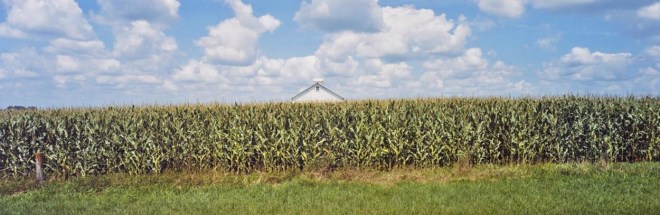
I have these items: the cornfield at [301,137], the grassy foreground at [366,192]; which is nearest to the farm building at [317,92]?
the cornfield at [301,137]

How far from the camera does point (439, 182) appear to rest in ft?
44.2

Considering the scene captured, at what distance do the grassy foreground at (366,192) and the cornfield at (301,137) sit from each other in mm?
1125

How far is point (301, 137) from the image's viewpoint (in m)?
16.8

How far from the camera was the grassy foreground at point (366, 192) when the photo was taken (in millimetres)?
10211

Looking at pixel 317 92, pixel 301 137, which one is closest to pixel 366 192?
pixel 301 137

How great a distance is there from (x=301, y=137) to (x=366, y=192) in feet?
17.3

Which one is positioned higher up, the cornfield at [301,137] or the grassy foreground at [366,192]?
the cornfield at [301,137]

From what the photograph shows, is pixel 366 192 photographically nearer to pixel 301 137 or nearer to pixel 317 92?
pixel 301 137

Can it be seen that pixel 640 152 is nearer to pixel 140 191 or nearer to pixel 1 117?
pixel 140 191

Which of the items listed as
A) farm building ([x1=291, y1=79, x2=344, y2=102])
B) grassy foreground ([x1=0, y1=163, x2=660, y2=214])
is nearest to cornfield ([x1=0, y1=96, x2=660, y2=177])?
grassy foreground ([x1=0, y1=163, x2=660, y2=214])

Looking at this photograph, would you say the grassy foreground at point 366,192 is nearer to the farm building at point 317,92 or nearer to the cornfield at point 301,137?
the cornfield at point 301,137

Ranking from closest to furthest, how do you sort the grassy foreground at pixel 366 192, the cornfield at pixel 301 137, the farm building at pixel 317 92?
the grassy foreground at pixel 366 192, the cornfield at pixel 301 137, the farm building at pixel 317 92

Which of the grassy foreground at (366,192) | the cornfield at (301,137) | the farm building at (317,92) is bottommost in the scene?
the grassy foreground at (366,192)

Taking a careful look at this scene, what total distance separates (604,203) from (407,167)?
6.82 metres
